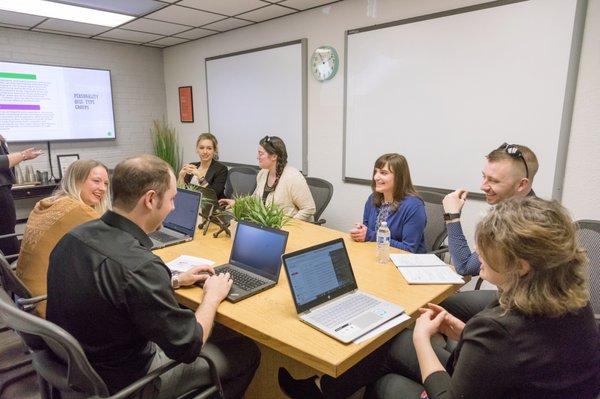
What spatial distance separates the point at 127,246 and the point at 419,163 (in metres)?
2.55

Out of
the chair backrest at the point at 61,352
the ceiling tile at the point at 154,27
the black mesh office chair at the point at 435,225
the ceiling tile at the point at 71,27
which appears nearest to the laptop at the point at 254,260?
the chair backrest at the point at 61,352

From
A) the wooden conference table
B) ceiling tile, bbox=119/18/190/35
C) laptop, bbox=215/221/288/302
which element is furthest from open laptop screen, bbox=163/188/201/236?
ceiling tile, bbox=119/18/190/35

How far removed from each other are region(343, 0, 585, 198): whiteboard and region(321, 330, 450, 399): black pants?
1.74 metres

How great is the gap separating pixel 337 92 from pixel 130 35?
111 inches

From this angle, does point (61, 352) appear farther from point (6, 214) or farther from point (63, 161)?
point (63, 161)

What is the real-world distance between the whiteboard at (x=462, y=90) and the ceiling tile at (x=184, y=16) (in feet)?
4.98

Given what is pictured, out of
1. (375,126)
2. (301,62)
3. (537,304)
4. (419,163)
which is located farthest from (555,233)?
(301,62)

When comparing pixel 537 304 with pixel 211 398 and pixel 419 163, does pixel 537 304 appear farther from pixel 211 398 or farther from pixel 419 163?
pixel 419 163

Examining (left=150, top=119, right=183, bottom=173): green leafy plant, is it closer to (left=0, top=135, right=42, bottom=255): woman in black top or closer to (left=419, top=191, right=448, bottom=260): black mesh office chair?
(left=0, top=135, right=42, bottom=255): woman in black top

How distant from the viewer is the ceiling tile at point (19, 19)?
367cm

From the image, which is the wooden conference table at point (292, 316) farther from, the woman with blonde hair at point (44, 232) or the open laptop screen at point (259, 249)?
the woman with blonde hair at point (44, 232)

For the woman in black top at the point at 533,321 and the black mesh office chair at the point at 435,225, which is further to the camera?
the black mesh office chair at the point at 435,225

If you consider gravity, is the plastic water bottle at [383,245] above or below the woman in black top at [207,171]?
below

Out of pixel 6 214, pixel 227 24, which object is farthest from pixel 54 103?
pixel 227 24
